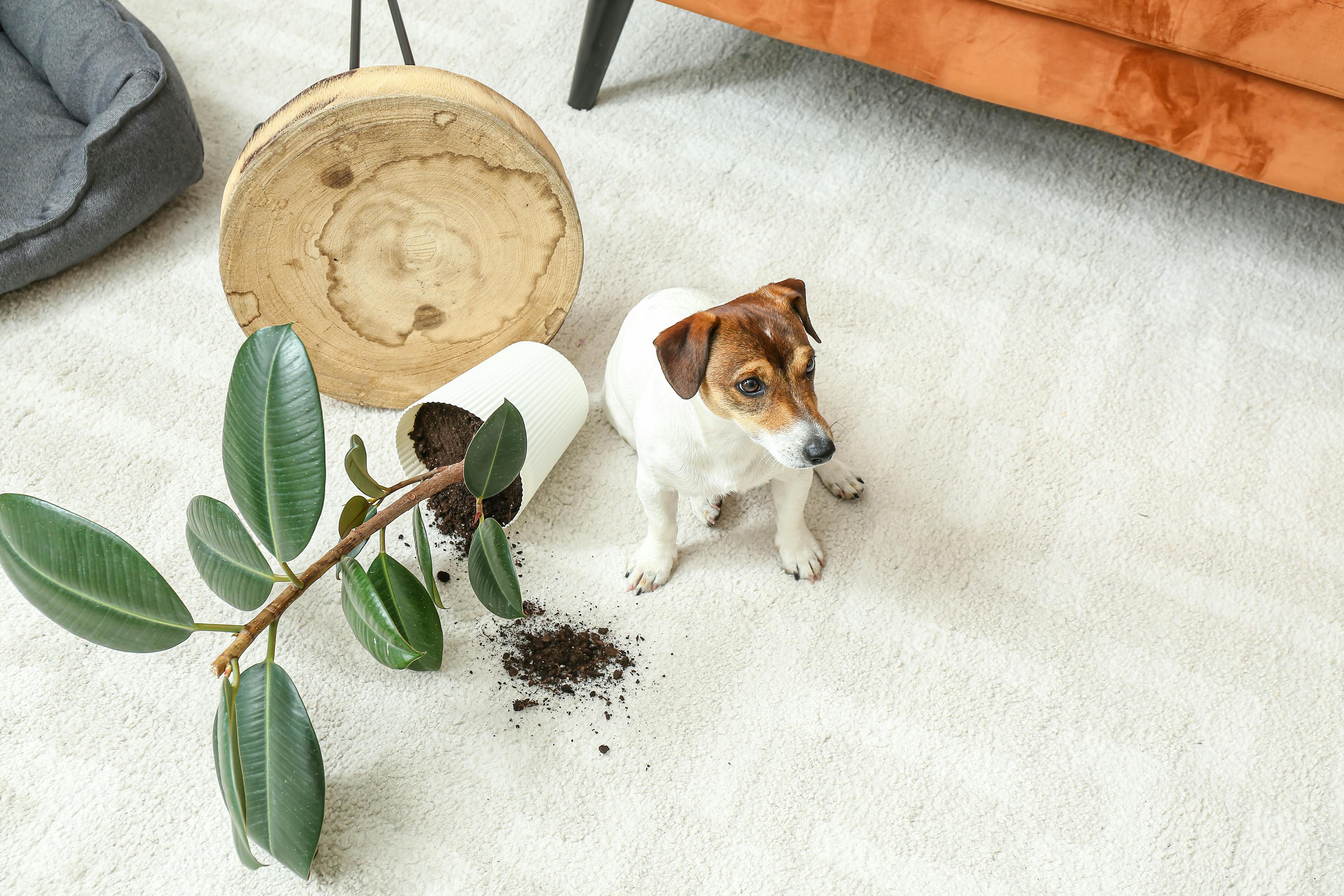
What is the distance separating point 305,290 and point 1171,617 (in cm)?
141

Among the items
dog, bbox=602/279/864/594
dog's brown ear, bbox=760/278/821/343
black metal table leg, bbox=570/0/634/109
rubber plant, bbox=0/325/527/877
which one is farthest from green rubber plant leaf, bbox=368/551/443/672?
black metal table leg, bbox=570/0/634/109

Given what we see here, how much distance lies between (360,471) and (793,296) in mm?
600

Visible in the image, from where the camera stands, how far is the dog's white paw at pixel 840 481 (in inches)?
58.8

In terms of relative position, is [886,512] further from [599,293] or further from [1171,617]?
[599,293]

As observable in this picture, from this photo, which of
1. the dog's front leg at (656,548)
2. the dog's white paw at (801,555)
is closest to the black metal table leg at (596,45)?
the dog's front leg at (656,548)

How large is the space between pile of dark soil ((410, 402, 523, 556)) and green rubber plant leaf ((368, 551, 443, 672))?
0.75 feet

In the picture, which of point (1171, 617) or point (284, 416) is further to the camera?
point (1171, 617)

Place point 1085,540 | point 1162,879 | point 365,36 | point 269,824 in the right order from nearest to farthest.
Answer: point 269,824
point 1162,879
point 1085,540
point 365,36

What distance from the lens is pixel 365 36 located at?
209cm

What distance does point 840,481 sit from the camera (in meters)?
1.49

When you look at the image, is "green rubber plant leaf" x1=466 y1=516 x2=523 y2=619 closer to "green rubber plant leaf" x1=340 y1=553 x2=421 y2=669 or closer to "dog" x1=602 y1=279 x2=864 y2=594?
"green rubber plant leaf" x1=340 y1=553 x2=421 y2=669

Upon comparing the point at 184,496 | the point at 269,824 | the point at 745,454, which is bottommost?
the point at 184,496

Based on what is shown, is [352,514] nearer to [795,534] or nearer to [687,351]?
[687,351]

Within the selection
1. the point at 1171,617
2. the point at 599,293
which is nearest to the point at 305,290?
the point at 599,293
